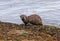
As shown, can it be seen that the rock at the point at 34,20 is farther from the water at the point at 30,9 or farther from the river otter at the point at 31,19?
the water at the point at 30,9

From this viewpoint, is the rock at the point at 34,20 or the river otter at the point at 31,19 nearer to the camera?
the river otter at the point at 31,19

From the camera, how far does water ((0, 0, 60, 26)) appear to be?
10383 millimetres

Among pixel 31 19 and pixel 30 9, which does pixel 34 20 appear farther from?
pixel 30 9

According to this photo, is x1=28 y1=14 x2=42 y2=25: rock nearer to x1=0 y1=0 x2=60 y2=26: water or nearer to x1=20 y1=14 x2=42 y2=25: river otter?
x1=20 y1=14 x2=42 y2=25: river otter

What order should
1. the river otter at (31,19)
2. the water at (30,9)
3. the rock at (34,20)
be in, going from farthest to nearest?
the water at (30,9) → the rock at (34,20) → the river otter at (31,19)

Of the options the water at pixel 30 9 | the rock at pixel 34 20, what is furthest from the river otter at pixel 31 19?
the water at pixel 30 9

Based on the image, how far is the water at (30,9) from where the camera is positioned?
10.4m

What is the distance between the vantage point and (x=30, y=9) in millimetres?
11852

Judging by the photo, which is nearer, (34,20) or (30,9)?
(34,20)

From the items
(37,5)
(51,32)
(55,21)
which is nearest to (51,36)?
(51,32)

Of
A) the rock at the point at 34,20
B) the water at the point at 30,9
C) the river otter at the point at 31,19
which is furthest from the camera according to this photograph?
the water at the point at 30,9

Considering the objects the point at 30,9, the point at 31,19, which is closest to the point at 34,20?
the point at 31,19

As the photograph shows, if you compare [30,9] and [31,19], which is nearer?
[31,19]

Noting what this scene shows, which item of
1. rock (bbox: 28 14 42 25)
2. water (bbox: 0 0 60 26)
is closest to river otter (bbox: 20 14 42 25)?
rock (bbox: 28 14 42 25)
